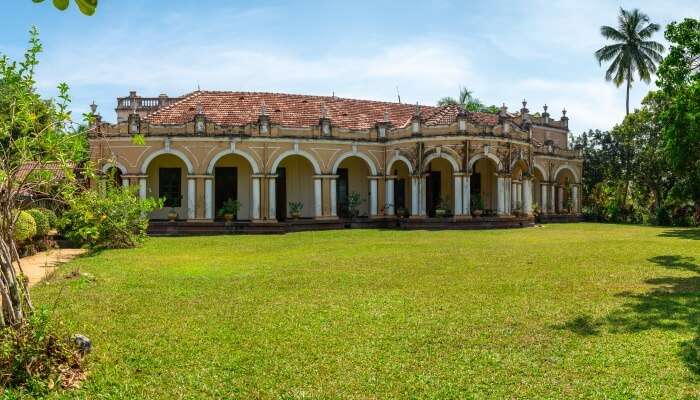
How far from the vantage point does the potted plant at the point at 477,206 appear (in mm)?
22969

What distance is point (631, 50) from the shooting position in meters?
33.9

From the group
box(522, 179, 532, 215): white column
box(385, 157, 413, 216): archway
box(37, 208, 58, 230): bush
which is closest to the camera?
box(37, 208, 58, 230): bush

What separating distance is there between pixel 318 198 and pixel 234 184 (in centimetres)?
361

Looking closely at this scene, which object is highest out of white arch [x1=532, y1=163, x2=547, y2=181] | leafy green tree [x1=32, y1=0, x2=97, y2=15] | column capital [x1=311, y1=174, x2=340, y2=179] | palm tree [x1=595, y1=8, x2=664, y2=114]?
palm tree [x1=595, y1=8, x2=664, y2=114]

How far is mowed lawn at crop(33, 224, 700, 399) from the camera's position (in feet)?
15.6

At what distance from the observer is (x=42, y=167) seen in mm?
5387

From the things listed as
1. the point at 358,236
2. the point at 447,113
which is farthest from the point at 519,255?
the point at 447,113

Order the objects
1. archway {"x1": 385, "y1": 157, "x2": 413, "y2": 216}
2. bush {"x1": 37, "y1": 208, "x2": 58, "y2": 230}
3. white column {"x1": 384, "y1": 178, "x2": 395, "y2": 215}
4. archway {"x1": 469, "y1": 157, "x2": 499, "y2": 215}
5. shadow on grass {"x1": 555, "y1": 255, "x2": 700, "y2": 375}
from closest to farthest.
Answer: shadow on grass {"x1": 555, "y1": 255, "x2": 700, "y2": 375} < bush {"x1": 37, "y1": 208, "x2": 58, "y2": 230} < archway {"x1": 385, "y1": 157, "x2": 413, "y2": 216} < white column {"x1": 384, "y1": 178, "x2": 395, "y2": 215} < archway {"x1": 469, "y1": 157, "x2": 499, "y2": 215}

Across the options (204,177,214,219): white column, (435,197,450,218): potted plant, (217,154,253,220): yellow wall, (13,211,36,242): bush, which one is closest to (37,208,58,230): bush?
(13,211,36,242): bush

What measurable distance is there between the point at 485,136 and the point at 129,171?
13515mm

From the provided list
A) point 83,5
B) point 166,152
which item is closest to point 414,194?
point 166,152

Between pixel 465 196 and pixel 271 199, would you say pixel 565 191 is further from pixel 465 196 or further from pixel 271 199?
pixel 271 199

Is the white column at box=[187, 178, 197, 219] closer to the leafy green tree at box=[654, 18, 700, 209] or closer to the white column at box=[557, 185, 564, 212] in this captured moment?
the leafy green tree at box=[654, 18, 700, 209]

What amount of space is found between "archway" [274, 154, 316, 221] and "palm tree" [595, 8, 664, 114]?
812 inches
